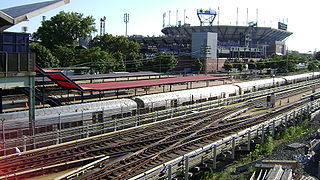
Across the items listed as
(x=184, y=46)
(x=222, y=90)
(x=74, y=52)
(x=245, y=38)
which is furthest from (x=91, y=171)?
(x=245, y=38)

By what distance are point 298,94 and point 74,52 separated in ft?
128

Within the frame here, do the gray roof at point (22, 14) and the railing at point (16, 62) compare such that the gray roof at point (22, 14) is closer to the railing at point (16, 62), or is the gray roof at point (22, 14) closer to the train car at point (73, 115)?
the railing at point (16, 62)

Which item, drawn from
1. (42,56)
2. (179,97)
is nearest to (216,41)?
(42,56)

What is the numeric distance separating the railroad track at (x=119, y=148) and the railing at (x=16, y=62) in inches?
182

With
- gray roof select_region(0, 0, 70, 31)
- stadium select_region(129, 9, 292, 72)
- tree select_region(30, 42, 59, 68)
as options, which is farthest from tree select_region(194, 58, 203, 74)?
gray roof select_region(0, 0, 70, 31)

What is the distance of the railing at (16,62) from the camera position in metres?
17.4

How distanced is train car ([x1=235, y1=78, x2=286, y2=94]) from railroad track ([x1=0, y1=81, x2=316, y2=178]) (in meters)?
20.8

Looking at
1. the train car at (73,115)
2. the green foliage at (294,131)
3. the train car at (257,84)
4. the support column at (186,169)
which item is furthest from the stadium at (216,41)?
the support column at (186,169)

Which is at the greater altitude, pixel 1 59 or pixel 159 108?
pixel 1 59

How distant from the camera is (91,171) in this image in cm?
1416

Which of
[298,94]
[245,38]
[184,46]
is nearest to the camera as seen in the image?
[298,94]

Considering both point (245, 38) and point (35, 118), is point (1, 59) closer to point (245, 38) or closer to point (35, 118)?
point (35, 118)

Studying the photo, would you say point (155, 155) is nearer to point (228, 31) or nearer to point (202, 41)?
point (202, 41)

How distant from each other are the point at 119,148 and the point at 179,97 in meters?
14.1
